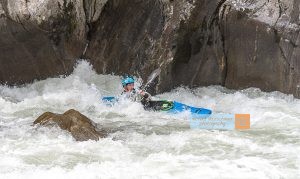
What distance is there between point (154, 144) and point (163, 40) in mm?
4588

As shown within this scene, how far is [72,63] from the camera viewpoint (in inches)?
528

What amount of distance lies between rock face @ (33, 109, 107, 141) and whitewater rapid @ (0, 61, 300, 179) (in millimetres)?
123

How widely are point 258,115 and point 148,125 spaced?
7.31 feet

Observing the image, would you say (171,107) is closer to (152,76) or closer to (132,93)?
(132,93)

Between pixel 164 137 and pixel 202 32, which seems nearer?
pixel 164 137

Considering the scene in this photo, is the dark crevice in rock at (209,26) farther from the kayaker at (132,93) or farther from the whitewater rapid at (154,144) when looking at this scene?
the kayaker at (132,93)

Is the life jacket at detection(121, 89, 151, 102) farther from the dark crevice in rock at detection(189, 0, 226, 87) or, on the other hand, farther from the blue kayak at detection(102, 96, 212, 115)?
the dark crevice in rock at detection(189, 0, 226, 87)

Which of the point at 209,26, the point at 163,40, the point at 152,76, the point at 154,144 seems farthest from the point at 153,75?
the point at 154,144

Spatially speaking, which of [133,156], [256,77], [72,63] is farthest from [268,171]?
[72,63]

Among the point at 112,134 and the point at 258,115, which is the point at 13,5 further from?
the point at 258,115

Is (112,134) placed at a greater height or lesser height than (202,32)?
lesser

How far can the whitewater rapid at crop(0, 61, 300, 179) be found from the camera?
6.23m

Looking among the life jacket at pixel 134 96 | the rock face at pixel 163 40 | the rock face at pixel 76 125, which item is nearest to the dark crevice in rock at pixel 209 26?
the rock face at pixel 163 40

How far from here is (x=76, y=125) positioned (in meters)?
7.91
